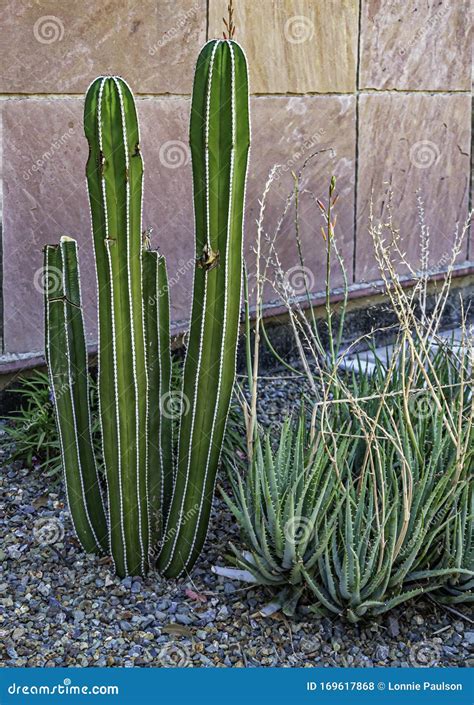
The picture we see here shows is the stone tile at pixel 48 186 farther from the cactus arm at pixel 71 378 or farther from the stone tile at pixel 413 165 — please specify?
the stone tile at pixel 413 165

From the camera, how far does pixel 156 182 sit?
4.88 metres

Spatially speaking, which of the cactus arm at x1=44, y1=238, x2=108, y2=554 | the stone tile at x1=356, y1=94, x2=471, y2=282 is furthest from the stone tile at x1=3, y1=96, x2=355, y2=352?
the cactus arm at x1=44, y1=238, x2=108, y2=554

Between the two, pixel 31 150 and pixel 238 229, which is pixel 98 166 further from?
pixel 31 150

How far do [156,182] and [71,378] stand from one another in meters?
1.82

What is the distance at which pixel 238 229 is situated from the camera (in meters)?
2.99

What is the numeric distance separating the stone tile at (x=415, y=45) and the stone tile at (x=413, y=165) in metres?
0.10

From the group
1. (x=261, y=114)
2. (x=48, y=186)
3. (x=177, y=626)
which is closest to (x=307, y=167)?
(x=261, y=114)

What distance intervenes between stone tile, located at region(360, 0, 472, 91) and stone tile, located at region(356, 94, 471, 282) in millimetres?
95

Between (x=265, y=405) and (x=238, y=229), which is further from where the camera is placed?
(x=265, y=405)

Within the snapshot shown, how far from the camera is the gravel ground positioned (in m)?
3.02

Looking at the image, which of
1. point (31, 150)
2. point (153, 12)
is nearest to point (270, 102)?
point (153, 12)

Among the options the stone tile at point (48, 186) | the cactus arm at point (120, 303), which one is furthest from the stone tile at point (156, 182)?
the cactus arm at point (120, 303)

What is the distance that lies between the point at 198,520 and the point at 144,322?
24.9 inches

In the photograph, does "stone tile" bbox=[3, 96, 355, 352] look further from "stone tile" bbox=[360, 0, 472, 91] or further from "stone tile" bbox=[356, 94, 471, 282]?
"stone tile" bbox=[360, 0, 472, 91]
